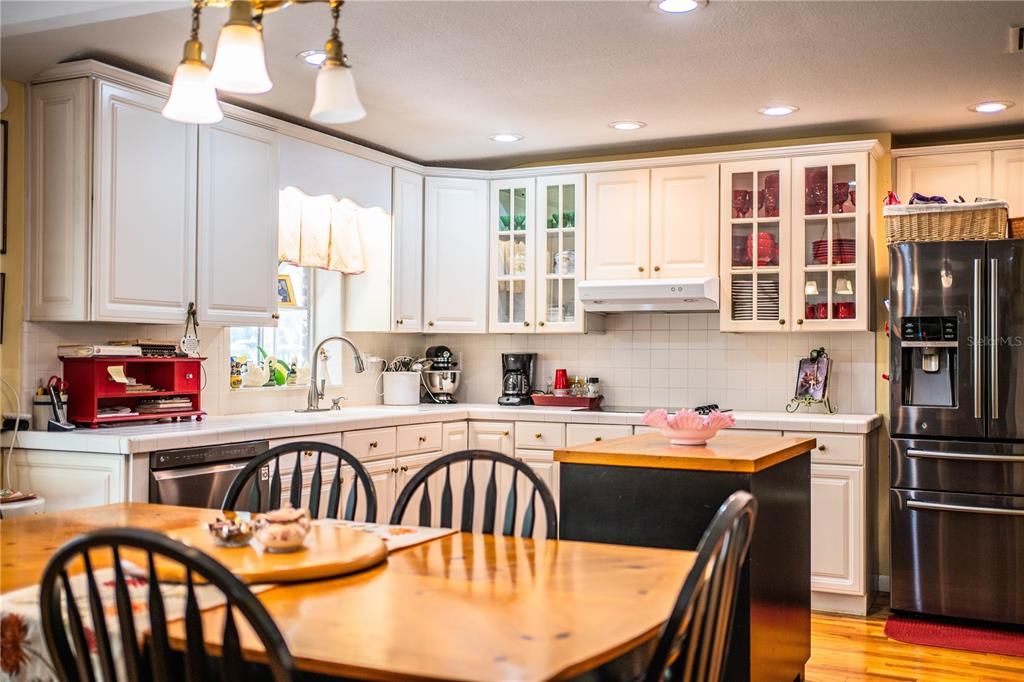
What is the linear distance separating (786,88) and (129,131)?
2660 mm

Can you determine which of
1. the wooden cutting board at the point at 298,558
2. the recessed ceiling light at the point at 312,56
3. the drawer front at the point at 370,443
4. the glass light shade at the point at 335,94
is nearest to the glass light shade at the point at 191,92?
the glass light shade at the point at 335,94

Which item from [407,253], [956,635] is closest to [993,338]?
[956,635]

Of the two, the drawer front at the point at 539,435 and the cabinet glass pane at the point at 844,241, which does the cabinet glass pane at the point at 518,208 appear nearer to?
the drawer front at the point at 539,435

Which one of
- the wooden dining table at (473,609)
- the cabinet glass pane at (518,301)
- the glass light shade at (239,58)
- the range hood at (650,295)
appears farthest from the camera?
the cabinet glass pane at (518,301)

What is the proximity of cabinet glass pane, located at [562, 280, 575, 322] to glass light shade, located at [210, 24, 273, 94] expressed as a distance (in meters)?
3.68

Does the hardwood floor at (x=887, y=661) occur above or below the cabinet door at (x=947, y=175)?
below

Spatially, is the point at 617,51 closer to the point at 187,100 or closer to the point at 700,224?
the point at 700,224

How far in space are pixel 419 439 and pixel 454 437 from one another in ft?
1.07

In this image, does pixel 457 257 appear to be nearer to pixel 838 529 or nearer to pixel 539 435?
pixel 539 435

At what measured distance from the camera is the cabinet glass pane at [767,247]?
16.7 feet

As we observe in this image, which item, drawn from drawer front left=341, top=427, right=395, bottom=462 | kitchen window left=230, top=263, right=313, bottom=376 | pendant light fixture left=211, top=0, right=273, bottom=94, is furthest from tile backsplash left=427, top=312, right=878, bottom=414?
pendant light fixture left=211, top=0, right=273, bottom=94

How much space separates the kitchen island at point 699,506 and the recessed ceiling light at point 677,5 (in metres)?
1.42

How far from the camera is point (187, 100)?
1.99 m

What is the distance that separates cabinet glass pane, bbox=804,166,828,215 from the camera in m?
4.96
